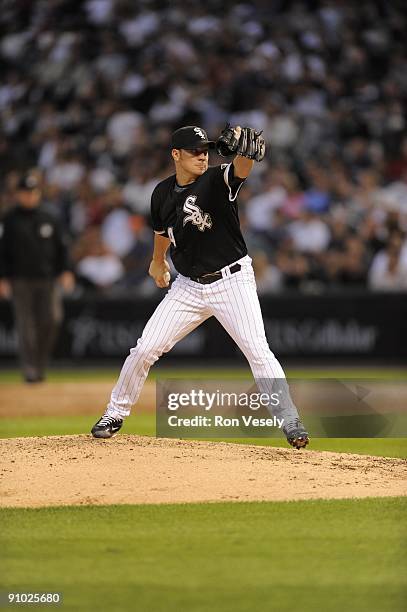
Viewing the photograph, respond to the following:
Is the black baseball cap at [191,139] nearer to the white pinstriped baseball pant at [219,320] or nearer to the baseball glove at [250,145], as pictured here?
the baseball glove at [250,145]

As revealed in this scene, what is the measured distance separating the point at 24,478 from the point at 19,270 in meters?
6.15

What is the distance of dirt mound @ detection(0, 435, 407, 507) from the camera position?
258 inches

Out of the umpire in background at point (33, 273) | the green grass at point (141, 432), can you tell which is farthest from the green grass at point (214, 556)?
the umpire in background at point (33, 273)

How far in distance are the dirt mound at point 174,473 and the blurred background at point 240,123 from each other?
7946 millimetres

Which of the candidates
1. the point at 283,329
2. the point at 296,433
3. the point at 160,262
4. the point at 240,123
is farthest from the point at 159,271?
the point at 240,123

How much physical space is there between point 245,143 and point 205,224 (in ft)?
2.54

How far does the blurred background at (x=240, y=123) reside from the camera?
16.0 meters

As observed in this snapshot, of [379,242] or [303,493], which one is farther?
[379,242]

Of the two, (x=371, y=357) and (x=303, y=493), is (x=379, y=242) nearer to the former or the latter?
(x=371, y=357)

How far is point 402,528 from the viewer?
18.8ft

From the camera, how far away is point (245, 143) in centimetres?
662

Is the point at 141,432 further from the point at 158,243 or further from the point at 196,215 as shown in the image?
the point at 196,215

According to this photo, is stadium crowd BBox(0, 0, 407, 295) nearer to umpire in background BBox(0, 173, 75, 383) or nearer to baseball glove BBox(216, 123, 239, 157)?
umpire in background BBox(0, 173, 75, 383)

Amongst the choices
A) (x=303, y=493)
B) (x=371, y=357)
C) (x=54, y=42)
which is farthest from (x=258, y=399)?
(x=54, y=42)
